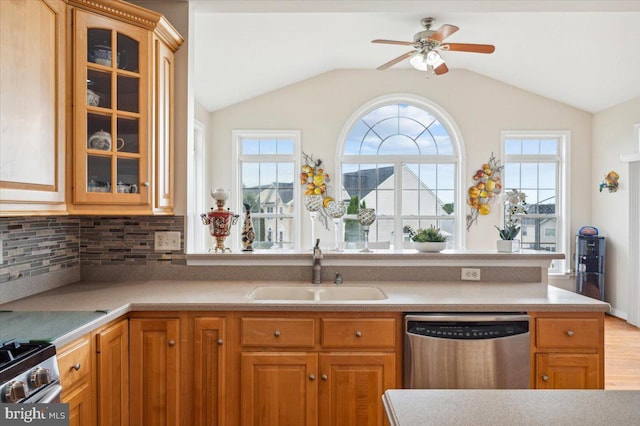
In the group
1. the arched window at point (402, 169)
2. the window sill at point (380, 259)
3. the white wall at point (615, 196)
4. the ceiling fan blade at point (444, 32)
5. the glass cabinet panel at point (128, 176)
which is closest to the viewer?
the glass cabinet panel at point (128, 176)

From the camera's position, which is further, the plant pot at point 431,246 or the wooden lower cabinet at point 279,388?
the plant pot at point 431,246

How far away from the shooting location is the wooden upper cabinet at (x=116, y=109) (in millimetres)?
1889

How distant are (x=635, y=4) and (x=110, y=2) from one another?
3.03 m

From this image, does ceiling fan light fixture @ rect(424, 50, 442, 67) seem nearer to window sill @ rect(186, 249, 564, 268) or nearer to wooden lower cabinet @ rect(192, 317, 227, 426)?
window sill @ rect(186, 249, 564, 268)

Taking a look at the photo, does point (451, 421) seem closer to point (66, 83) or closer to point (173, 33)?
point (66, 83)

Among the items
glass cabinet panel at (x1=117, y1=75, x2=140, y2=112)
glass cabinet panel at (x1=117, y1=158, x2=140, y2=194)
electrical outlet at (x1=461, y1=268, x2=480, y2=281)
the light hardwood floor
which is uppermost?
glass cabinet panel at (x1=117, y1=75, x2=140, y2=112)

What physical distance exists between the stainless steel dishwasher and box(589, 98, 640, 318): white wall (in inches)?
148

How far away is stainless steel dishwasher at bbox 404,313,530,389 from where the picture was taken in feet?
5.84

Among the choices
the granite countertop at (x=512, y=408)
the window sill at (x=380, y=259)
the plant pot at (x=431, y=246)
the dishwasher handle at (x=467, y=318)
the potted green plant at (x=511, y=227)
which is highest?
the potted green plant at (x=511, y=227)

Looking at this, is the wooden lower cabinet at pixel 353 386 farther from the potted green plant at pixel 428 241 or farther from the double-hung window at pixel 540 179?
the double-hung window at pixel 540 179

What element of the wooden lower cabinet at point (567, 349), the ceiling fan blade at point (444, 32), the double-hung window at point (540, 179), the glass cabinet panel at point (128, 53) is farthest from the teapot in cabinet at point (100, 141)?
the double-hung window at point (540, 179)

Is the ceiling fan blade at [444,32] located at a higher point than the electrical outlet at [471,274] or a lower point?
higher

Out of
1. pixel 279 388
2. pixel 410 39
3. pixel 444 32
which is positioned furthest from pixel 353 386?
pixel 410 39

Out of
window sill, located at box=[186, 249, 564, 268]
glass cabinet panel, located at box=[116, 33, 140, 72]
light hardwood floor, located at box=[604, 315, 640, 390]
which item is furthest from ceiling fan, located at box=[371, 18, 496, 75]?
light hardwood floor, located at box=[604, 315, 640, 390]
